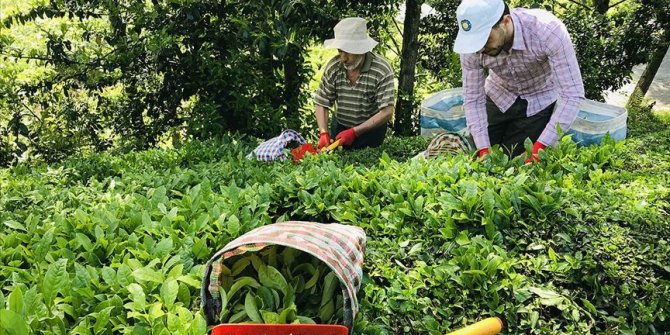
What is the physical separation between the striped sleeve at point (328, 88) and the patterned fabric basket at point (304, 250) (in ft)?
10.6

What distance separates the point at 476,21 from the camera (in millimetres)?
3352

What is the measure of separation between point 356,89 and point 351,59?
0.27 metres

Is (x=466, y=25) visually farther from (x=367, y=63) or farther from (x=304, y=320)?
(x=304, y=320)

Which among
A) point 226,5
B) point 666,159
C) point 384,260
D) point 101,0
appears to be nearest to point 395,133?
point 226,5

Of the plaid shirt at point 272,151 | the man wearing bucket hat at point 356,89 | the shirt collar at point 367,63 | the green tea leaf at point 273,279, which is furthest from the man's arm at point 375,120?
the green tea leaf at point 273,279

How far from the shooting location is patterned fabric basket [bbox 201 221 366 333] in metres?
1.90

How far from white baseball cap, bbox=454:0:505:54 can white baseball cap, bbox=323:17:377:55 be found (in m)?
1.57

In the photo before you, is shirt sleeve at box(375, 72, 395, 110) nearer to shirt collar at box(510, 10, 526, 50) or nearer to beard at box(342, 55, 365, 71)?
beard at box(342, 55, 365, 71)

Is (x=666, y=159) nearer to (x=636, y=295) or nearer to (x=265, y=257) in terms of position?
(x=636, y=295)

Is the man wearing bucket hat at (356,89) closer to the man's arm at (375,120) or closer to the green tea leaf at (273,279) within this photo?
the man's arm at (375,120)

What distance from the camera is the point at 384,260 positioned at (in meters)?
2.57

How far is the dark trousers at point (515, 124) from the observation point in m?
4.04

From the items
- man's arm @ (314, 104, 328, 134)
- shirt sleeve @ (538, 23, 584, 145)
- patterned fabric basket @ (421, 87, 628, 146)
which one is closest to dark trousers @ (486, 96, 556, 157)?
patterned fabric basket @ (421, 87, 628, 146)

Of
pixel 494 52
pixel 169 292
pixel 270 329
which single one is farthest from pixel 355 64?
pixel 270 329
